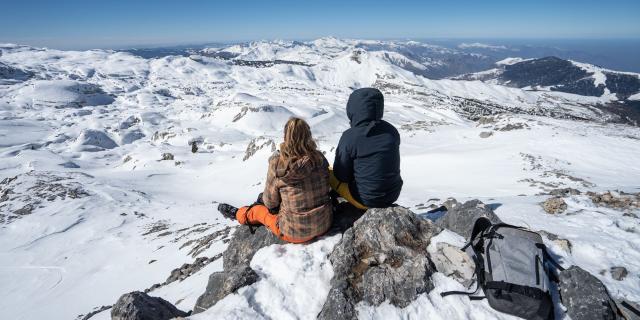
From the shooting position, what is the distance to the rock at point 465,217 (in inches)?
287

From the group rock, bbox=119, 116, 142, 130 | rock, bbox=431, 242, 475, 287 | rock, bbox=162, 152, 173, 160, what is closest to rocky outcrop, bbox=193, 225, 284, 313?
rock, bbox=431, 242, 475, 287

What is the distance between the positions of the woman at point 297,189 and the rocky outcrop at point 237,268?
669mm

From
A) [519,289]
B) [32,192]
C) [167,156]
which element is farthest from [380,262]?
[167,156]

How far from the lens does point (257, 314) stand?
546cm

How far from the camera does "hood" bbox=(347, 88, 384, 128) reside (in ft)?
20.7

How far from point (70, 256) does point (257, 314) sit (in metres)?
23.1

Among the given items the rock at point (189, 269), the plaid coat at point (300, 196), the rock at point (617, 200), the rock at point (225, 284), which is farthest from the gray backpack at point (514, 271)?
the rock at point (189, 269)

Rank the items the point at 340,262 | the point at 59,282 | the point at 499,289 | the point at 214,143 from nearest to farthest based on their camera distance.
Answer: the point at 499,289
the point at 340,262
the point at 59,282
the point at 214,143

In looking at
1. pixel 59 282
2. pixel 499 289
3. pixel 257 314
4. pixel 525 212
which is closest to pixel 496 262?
pixel 499 289

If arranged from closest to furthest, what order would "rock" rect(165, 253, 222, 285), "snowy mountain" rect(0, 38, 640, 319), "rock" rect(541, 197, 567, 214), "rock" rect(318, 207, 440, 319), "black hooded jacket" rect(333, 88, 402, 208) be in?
"rock" rect(318, 207, 440, 319) → "snowy mountain" rect(0, 38, 640, 319) → "black hooded jacket" rect(333, 88, 402, 208) → "rock" rect(541, 197, 567, 214) → "rock" rect(165, 253, 222, 285)

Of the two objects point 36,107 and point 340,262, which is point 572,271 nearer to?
point 340,262

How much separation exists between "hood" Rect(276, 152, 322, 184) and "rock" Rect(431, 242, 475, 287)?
9.40 ft

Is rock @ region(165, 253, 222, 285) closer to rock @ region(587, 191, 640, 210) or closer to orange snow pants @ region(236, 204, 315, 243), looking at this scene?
orange snow pants @ region(236, 204, 315, 243)

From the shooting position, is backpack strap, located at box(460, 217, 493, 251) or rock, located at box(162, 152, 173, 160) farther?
rock, located at box(162, 152, 173, 160)
